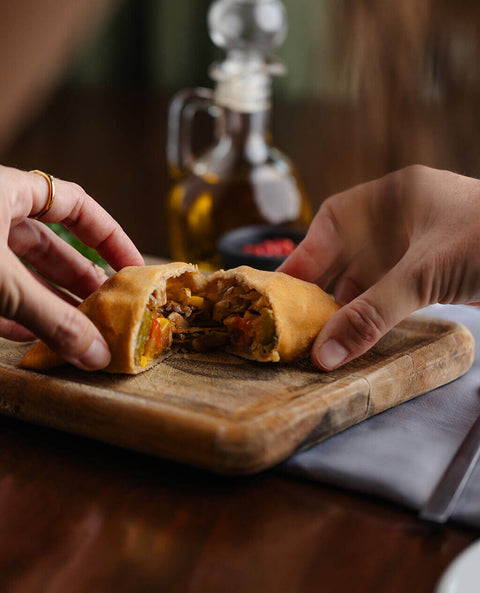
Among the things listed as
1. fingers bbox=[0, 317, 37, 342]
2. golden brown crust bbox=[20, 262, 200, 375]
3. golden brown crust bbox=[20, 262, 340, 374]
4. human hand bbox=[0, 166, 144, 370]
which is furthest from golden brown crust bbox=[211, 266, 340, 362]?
fingers bbox=[0, 317, 37, 342]

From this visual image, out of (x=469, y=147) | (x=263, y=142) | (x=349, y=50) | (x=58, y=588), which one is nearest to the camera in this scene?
(x=349, y=50)

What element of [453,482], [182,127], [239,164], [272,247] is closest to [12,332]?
[272,247]

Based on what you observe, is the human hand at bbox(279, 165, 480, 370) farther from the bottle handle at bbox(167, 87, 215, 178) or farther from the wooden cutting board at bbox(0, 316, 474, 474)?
the bottle handle at bbox(167, 87, 215, 178)

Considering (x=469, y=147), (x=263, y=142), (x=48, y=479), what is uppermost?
(x=469, y=147)

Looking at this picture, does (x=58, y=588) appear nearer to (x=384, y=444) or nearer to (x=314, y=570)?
(x=314, y=570)

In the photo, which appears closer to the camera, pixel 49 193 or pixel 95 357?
pixel 95 357

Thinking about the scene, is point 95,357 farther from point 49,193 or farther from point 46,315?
point 49,193

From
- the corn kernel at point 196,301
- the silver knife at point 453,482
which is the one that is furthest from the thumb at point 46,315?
the silver knife at point 453,482

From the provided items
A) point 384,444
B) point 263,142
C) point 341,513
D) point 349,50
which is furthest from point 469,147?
point 263,142
